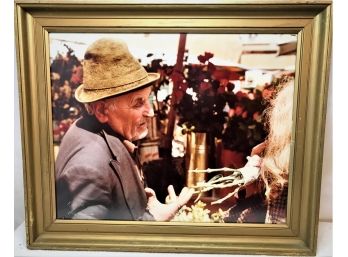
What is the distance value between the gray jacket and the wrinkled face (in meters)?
0.03

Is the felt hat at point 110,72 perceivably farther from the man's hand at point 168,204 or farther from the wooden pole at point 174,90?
the man's hand at point 168,204

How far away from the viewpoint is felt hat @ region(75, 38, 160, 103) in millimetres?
902

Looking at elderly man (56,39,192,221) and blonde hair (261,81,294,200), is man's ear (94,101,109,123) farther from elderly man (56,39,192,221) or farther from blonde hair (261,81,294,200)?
blonde hair (261,81,294,200)

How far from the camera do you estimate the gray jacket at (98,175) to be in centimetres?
94

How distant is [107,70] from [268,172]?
18.8 inches

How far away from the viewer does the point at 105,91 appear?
0.92 m

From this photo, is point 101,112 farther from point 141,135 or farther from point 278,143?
point 278,143

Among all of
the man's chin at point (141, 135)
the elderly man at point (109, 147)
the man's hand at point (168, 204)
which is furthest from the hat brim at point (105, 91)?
the man's hand at point (168, 204)

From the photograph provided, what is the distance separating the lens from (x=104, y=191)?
947 millimetres

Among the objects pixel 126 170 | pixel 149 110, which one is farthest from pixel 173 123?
pixel 126 170

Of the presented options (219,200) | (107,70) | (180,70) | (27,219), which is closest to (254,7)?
(180,70)

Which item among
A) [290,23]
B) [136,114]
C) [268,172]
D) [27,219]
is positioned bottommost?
[27,219]

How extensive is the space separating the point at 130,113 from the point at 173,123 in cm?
11

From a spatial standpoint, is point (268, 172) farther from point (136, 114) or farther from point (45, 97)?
point (45, 97)
